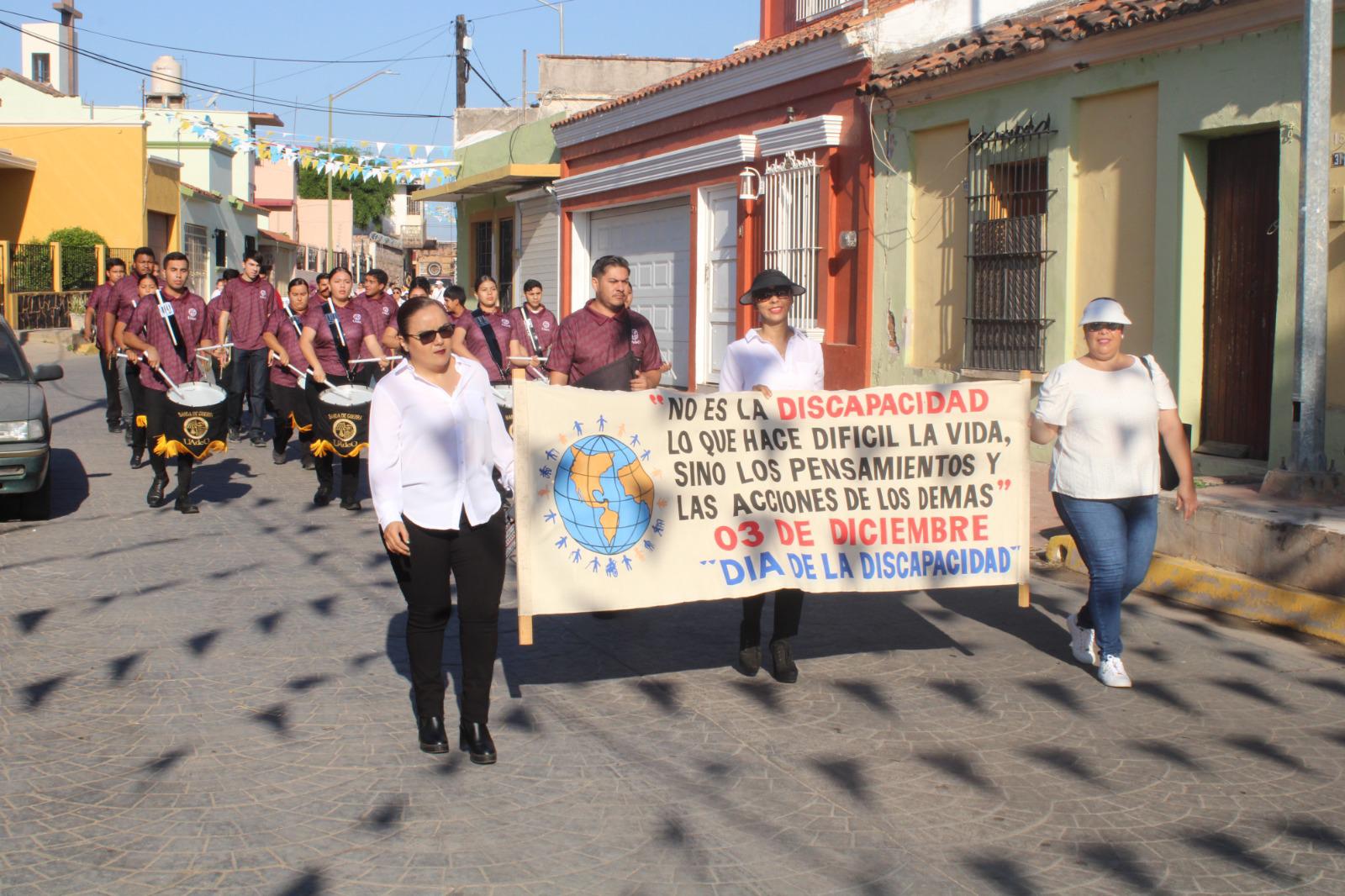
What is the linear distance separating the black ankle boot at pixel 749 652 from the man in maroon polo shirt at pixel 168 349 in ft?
19.5

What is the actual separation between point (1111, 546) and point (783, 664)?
1.52 m

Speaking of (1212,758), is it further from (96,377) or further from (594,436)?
(96,377)

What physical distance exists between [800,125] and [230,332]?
6762mm

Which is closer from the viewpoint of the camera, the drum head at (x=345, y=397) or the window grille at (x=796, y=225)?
the drum head at (x=345, y=397)

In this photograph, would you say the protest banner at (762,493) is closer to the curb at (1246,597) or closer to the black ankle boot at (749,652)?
the black ankle boot at (749,652)

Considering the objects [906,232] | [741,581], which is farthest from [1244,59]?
[741,581]

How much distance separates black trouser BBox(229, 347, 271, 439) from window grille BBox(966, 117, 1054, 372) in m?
7.68

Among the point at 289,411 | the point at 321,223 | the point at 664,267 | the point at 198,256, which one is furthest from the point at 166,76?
the point at 289,411

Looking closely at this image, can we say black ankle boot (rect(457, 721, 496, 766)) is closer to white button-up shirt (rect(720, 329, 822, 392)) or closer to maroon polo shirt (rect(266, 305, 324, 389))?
white button-up shirt (rect(720, 329, 822, 392))

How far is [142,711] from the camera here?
230 inches

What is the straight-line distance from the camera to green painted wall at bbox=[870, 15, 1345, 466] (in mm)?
10398

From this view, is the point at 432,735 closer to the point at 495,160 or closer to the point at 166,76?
the point at 495,160

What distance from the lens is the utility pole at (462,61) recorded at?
47531 millimetres

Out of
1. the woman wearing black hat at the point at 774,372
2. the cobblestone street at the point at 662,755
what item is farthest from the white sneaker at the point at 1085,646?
the woman wearing black hat at the point at 774,372
